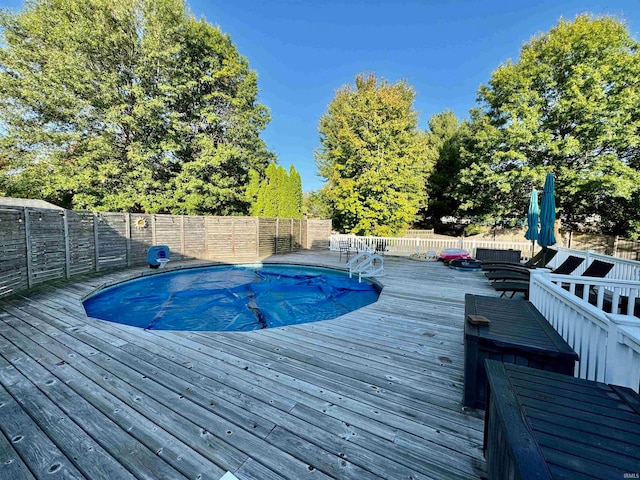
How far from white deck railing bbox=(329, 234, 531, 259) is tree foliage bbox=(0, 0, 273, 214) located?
7.65 meters

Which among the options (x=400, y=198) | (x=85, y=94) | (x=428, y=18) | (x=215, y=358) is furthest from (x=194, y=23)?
(x=215, y=358)

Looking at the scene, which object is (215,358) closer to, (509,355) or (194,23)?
(509,355)

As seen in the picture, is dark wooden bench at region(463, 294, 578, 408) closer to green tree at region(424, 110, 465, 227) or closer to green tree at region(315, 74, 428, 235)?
green tree at region(315, 74, 428, 235)

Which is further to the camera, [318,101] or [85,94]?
[318,101]

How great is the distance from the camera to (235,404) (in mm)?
2061

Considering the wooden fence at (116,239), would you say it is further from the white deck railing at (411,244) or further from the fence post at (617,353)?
the fence post at (617,353)

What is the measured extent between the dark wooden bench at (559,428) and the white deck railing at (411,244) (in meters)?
9.83

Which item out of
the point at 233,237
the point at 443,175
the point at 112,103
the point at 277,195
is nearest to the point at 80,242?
the point at 233,237

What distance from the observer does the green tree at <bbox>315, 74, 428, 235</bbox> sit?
13.7 m

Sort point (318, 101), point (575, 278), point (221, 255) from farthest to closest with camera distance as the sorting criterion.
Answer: point (318, 101) < point (221, 255) < point (575, 278)

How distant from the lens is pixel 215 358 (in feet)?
9.12

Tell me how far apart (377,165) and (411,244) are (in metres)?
4.46

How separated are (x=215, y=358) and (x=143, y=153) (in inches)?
544

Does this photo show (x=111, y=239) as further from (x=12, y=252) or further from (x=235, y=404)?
(x=235, y=404)
